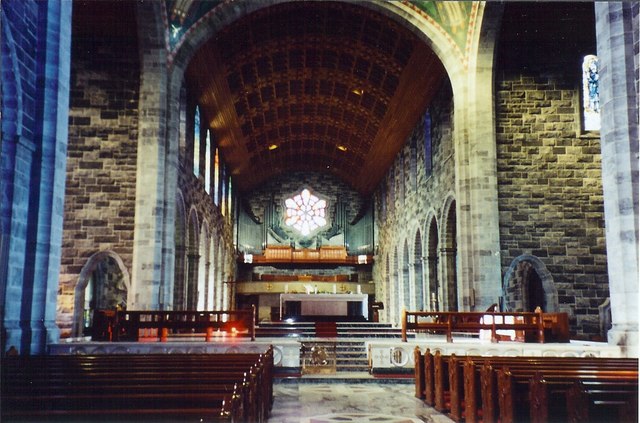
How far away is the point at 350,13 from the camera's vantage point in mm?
17312

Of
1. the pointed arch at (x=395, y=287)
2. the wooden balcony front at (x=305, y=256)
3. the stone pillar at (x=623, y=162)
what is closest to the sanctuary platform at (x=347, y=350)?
the stone pillar at (x=623, y=162)

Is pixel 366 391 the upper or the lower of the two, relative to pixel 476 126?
lower

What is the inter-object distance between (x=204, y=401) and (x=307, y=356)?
825 cm

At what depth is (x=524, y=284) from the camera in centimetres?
1727

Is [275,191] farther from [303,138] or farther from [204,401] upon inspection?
[204,401]

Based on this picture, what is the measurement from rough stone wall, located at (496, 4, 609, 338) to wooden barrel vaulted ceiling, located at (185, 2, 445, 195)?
2.94 meters

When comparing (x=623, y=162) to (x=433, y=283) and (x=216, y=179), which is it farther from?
(x=216, y=179)

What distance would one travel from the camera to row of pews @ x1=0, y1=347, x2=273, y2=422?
12.3 ft

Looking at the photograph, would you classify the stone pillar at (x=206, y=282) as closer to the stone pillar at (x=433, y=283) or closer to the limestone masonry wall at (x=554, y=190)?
A: the stone pillar at (x=433, y=283)

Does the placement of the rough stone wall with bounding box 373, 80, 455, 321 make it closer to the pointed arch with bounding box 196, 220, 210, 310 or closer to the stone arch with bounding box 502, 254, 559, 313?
the stone arch with bounding box 502, 254, 559, 313

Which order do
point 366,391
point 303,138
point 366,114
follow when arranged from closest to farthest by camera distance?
point 366,391, point 366,114, point 303,138

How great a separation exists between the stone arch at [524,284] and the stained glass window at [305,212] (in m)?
18.4

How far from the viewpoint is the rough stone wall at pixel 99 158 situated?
48.2ft

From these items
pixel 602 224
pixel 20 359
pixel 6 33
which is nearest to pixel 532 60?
pixel 602 224
